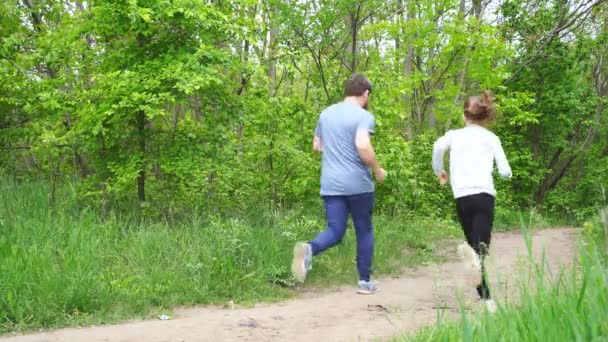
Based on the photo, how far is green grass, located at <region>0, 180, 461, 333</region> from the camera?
187 inches

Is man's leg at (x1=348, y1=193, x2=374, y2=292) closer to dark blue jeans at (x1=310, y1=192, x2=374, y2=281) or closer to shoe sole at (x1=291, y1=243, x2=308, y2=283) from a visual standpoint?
dark blue jeans at (x1=310, y1=192, x2=374, y2=281)

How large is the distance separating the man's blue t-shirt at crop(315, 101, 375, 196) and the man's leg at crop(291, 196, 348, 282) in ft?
0.36

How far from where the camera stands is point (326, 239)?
5.61 metres

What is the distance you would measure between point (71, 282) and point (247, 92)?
4162 mm

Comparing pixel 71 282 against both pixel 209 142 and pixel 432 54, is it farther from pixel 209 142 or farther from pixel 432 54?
pixel 432 54

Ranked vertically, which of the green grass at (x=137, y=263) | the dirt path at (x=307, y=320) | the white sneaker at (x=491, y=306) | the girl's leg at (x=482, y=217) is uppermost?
the girl's leg at (x=482, y=217)

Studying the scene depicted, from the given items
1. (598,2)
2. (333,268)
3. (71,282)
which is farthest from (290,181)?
(598,2)

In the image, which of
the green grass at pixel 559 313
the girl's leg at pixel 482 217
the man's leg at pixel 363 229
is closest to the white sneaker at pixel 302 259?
the man's leg at pixel 363 229

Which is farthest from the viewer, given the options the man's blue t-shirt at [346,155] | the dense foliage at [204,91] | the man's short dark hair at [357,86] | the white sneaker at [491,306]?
the dense foliage at [204,91]

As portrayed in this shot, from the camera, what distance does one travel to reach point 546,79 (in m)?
15.6

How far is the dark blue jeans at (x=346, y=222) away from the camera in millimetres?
5621

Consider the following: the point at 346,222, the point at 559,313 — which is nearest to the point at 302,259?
the point at 346,222

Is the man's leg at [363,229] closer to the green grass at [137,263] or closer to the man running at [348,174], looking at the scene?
the man running at [348,174]

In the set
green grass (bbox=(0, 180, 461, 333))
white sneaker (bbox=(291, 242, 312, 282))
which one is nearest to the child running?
white sneaker (bbox=(291, 242, 312, 282))
